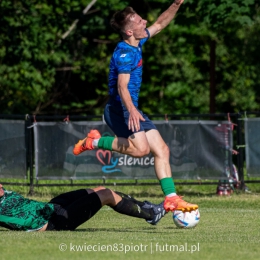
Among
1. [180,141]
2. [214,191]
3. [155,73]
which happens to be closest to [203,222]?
[180,141]

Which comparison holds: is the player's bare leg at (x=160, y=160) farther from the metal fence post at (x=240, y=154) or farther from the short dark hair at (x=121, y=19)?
the metal fence post at (x=240, y=154)

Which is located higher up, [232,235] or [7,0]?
[7,0]

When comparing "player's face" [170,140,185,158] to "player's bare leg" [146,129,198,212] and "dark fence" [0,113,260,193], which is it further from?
"player's bare leg" [146,129,198,212]

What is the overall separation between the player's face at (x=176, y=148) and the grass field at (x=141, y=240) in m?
3.88

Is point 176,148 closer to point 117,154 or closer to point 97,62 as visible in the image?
point 117,154

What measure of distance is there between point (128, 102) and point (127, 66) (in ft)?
1.40

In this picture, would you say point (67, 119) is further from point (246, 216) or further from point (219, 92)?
point (219, 92)

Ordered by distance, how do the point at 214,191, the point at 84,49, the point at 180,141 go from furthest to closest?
the point at 84,49 → the point at 214,191 → the point at 180,141

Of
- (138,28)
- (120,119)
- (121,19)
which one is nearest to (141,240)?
(120,119)

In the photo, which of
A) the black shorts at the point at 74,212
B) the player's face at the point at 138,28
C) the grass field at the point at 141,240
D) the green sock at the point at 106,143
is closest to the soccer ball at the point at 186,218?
the grass field at the point at 141,240

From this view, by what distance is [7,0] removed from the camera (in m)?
25.5

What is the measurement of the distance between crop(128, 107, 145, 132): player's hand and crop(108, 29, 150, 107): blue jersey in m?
0.42

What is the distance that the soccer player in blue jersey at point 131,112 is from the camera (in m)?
9.89

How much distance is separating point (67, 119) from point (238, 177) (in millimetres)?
3510
